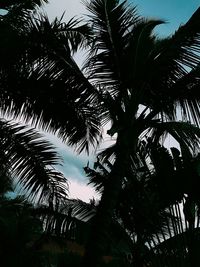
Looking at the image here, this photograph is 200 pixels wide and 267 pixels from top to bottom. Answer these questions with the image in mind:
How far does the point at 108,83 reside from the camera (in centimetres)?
574

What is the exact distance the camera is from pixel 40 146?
6.48m

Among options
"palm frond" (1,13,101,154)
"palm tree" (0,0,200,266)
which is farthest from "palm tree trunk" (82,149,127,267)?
"palm frond" (1,13,101,154)

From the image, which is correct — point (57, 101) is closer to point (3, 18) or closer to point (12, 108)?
point (12, 108)

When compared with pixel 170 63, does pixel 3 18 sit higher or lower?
higher

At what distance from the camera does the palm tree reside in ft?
15.3

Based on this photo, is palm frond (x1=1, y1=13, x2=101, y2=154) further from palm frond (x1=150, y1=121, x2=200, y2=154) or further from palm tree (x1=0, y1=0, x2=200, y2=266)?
palm frond (x1=150, y1=121, x2=200, y2=154)

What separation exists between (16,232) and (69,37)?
356 cm

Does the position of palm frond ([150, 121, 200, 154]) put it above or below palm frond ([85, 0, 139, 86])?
below

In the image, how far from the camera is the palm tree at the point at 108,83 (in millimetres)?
4652

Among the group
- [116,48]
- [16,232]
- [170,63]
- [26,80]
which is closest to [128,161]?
[170,63]

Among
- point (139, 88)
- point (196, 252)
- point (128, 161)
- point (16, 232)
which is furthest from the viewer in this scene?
point (16, 232)

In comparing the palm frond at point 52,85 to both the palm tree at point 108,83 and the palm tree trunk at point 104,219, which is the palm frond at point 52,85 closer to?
the palm tree at point 108,83

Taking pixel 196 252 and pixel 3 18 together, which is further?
pixel 3 18

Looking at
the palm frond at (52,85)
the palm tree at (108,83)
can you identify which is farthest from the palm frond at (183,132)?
the palm frond at (52,85)
